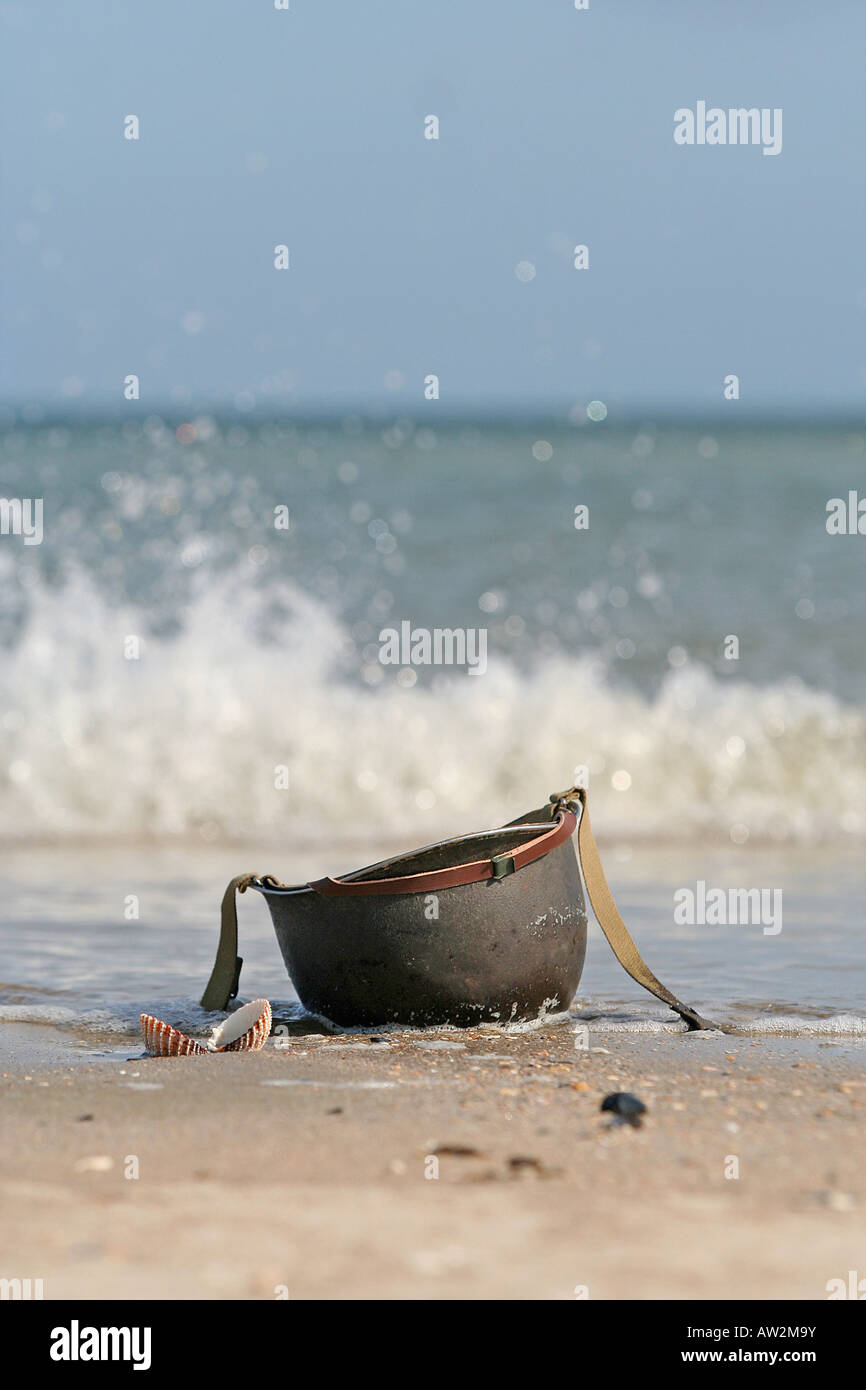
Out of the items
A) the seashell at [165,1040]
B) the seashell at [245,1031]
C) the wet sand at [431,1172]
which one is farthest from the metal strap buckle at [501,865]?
the seashell at [165,1040]

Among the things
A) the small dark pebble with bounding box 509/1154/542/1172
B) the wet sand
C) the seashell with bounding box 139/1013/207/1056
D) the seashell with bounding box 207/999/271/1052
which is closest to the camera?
the wet sand

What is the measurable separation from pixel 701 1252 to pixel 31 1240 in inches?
52.0

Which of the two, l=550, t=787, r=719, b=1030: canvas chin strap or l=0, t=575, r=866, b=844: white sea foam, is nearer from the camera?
l=550, t=787, r=719, b=1030: canvas chin strap

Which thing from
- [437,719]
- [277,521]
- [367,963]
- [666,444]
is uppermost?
[666,444]

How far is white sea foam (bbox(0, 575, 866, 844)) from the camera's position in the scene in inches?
408

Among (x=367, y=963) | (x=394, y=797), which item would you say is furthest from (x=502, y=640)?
(x=367, y=963)

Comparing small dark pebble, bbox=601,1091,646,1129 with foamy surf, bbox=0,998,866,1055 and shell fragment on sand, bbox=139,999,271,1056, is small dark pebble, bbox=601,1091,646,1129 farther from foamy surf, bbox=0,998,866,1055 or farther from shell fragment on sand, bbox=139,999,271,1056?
shell fragment on sand, bbox=139,999,271,1056

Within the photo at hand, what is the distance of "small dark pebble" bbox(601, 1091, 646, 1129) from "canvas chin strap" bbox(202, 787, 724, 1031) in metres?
0.91

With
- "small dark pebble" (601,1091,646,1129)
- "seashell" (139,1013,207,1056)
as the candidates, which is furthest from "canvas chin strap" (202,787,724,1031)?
"small dark pebble" (601,1091,646,1129)

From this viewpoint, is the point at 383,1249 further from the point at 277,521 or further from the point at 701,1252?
the point at 277,521

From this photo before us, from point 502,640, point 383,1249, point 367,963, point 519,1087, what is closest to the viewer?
point 383,1249

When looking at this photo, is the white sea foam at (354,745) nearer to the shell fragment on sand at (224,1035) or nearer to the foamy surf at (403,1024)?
the foamy surf at (403,1024)

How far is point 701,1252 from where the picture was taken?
10.7 feet

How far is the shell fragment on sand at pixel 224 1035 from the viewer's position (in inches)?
189
